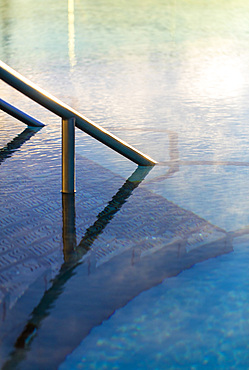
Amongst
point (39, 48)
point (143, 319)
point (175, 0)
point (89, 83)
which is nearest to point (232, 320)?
point (143, 319)

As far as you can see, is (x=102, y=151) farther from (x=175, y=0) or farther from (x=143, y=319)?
(x=175, y=0)

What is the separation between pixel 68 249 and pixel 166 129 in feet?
8.56

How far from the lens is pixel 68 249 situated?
2.95 m

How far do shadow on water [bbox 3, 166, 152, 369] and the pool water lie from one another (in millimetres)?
148

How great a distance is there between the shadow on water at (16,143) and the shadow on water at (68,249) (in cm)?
101

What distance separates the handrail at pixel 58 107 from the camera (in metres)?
3.34

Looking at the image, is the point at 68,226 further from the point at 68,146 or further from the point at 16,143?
the point at 16,143

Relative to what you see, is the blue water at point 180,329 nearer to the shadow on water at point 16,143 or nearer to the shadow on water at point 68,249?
the shadow on water at point 68,249

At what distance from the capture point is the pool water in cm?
217

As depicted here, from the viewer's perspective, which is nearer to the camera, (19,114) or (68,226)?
(68,226)

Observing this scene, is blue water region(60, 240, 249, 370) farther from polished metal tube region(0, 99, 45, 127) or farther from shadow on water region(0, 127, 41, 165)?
polished metal tube region(0, 99, 45, 127)

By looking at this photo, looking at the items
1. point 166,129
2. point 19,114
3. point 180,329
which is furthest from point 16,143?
point 180,329

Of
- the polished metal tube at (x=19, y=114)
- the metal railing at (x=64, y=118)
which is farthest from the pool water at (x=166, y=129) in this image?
the metal railing at (x=64, y=118)

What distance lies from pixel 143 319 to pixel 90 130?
1.72 m
